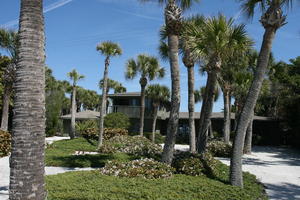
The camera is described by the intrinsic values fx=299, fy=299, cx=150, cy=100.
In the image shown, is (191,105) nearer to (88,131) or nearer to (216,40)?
(216,40)

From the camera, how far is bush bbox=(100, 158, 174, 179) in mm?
9711

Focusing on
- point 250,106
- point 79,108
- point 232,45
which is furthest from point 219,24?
point 79,108

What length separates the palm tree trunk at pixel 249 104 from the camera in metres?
9.04

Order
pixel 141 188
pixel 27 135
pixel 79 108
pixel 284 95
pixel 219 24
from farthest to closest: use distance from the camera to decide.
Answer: pixel 79 108 < pixel 284 95 < pixel 219 24 < pixel 141 188 < pixel 27 135

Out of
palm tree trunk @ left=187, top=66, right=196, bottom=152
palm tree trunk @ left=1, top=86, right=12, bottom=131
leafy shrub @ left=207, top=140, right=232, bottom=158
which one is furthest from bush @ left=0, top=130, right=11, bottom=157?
leafy shrub @ left=207, top=140, right=232, bottom=158

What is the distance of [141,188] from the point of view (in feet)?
26.3

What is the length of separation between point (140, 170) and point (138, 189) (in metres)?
1.97

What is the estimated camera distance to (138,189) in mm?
7914

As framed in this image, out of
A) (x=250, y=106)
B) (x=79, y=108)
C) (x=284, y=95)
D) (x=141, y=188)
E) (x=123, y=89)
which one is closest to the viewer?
(x=141, y=188)

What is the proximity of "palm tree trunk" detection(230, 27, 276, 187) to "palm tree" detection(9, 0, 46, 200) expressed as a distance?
21.9ft

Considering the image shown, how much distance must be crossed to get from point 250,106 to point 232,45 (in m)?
3.38

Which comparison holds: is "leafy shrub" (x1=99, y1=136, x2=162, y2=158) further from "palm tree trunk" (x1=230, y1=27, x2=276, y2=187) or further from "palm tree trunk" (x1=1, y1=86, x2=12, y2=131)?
"palm tree trunk" (x1=230, y1=27, x2=276, y2=187)

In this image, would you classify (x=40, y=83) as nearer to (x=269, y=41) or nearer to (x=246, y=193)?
(x=246, y=193)

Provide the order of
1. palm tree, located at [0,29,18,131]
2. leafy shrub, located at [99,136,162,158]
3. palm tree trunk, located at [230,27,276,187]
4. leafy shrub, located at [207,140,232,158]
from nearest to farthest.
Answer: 1. palm tree trunk, located at [230,27,276,187]
2. leafy shrub, located at [99,136,162,158]
3. leafy shrub, located at [207,140,232,158]
4. palm tree, located at [0,29,18,131]
